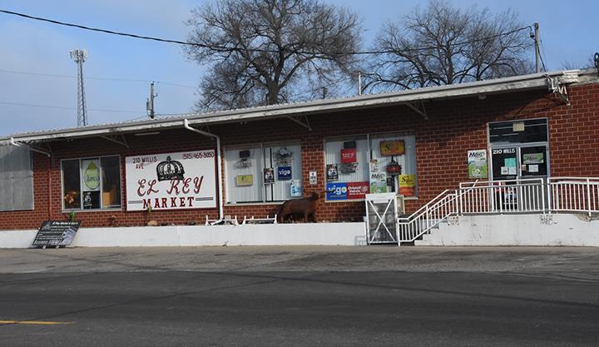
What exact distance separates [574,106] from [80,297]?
13156mm

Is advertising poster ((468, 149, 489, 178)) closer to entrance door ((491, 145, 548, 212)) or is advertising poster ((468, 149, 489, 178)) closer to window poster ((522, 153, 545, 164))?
entrance door ((491, 145, 548, 212))

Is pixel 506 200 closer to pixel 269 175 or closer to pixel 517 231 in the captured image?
pixel 517 231

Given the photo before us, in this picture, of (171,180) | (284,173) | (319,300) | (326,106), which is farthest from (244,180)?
(319,300)

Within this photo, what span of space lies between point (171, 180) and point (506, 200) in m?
11.4

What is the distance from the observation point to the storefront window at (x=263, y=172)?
71.1 ft

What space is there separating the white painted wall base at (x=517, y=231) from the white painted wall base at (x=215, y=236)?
7.60 feet

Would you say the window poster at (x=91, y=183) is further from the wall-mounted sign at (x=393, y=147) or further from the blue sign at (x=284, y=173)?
the wall-mounted sign at (x=393, y=147)

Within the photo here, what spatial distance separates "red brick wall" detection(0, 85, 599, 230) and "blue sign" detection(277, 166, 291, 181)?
1.89 ft

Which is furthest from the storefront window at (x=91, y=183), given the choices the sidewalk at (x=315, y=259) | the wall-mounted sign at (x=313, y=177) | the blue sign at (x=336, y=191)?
the blue sign at (x=336, y=191)

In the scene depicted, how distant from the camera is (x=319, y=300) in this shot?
9.98 m

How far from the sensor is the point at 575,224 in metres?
16.2

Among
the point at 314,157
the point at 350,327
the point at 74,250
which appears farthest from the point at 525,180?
the point at 74,250

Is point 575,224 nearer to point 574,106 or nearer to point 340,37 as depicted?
point 574,106

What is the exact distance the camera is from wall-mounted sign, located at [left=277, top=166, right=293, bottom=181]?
2169 centimetres
